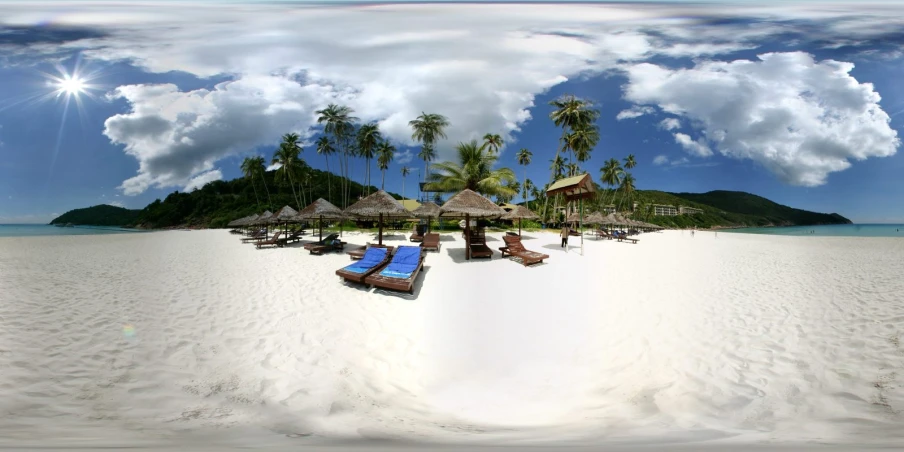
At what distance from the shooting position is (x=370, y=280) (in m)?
5.15

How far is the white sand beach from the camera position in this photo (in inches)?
71.8

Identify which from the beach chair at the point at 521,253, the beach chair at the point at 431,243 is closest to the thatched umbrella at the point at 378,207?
the beach chair at the point at 431,243

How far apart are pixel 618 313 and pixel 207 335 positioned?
501cm

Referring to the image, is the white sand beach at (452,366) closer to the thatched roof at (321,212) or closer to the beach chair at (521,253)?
the beach chair at (521,253)

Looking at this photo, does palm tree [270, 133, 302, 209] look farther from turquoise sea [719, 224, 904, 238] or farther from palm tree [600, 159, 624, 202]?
turquoise sea [719, 224, 904, 238]

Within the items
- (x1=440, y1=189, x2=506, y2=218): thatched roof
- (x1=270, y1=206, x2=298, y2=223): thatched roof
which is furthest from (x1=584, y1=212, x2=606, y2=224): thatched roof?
(x1=270, y1=206, x2=298, y2=223): thatched roof

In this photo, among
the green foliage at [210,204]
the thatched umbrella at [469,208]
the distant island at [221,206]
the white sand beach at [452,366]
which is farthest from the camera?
the green foliage at [210,204]

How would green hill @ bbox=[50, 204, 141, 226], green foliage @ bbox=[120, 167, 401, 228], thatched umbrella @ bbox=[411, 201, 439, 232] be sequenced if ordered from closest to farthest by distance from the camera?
1. thatched umbrella @ bbox=[411, 201, 439, 232]
2. green hill @ bbox=[50, 204, 141, 226]
3. green foliage @ bbox=[120, 167, 401, 228]

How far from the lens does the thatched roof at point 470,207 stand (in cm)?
941

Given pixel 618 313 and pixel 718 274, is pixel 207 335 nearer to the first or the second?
pixel 618 313

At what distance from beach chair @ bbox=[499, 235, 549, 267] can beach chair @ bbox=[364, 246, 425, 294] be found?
3.06 metres

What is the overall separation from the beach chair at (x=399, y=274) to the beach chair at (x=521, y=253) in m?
3.06

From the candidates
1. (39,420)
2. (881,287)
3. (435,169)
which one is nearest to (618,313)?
(39,420)

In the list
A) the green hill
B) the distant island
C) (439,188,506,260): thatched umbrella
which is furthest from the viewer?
the distant island
